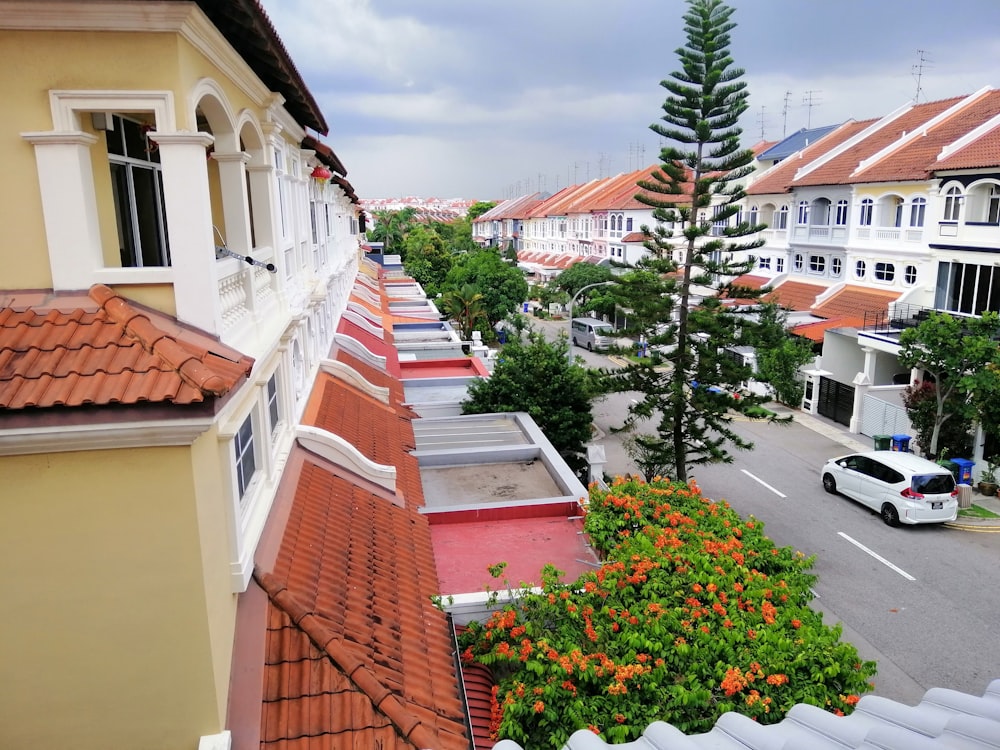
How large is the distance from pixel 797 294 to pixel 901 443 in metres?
12.9

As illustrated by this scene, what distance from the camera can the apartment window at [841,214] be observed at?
2944cm

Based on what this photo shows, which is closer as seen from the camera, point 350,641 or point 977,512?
point 350,641

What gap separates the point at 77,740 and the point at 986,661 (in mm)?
12772

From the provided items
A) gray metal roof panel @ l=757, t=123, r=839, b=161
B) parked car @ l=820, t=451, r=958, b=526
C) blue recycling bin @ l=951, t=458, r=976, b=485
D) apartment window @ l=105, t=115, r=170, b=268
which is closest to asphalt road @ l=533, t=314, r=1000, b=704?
parked car @ l=820, t=451, r=958, b=526

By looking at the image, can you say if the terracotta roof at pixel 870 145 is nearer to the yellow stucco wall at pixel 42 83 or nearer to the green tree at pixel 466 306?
the green tree at pixel 466 306

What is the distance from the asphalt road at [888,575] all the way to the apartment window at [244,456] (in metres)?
9.82

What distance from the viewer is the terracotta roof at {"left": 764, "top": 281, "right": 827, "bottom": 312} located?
30547 millimetres

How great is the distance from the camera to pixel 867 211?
28.0m

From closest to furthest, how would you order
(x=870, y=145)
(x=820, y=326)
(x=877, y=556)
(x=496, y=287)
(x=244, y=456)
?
(x=244, y=456) < (x=877, y=556) < (x=820, y=326) < (x=870, y=145) < (x=496, y=287)

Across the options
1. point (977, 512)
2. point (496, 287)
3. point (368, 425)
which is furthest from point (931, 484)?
point (496, 287)

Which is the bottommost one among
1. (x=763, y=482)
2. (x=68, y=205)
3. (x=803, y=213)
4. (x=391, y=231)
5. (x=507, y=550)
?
(x=763, y=482)

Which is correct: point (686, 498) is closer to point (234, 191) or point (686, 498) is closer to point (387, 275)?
point (234, 191)

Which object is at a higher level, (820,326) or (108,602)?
(108,602)

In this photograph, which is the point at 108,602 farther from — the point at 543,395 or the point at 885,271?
the point at 885,271
